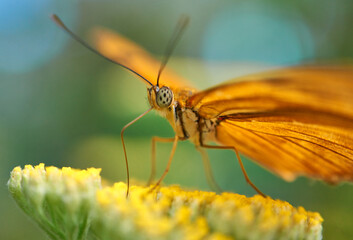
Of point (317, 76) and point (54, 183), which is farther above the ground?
point (317, 76)

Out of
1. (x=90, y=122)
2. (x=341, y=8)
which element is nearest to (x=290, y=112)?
(x=341, y=8)

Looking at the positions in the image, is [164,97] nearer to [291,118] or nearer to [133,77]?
[291,118]

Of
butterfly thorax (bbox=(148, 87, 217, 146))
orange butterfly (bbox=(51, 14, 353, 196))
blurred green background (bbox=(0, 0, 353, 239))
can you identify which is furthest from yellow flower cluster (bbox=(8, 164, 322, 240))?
blurred green background (bbox=(0, 0, 353, 239))

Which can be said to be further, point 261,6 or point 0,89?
point 0,89

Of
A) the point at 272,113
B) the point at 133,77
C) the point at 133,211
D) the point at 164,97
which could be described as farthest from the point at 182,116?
the point at 133,77

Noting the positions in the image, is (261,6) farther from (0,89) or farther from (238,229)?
(238,229)

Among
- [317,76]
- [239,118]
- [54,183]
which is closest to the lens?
[317,76]

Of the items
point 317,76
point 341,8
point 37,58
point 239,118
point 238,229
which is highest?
point 341,8

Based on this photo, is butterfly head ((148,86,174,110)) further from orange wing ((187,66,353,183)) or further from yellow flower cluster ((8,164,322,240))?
yellow flower cluster ((8,164,322,240))
